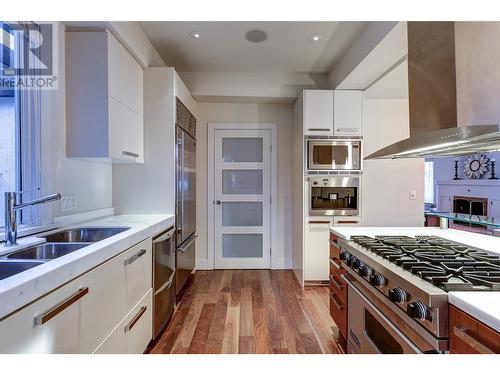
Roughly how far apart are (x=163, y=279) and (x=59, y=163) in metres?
1.17

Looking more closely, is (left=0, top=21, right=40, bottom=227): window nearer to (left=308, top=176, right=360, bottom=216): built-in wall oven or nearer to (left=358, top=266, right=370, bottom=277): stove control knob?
(left=358, top=266, right=370, bottom=277): stove control knob

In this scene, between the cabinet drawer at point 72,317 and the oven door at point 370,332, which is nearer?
the cabinet drawer at point 72,317

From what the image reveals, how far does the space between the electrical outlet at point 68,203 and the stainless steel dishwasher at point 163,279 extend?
678 millimetres

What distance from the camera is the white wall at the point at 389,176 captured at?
3564mm

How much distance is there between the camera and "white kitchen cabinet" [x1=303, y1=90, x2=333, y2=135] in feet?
11.1

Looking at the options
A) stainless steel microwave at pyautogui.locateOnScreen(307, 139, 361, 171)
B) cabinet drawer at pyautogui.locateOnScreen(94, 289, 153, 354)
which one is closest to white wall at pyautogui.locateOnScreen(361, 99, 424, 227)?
stainless steel microwave at pyautogui.locateOnScreen(307, 139, 361, 171)

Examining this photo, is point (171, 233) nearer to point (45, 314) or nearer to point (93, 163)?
point (93, 163)

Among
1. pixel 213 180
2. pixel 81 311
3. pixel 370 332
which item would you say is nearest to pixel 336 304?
pixel 370 332

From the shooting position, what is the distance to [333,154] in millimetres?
3402

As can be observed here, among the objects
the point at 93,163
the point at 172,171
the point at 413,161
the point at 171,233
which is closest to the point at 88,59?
the point at 93,163

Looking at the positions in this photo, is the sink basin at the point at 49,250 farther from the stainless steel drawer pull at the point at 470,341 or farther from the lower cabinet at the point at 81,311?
the stainless steel drawer pull at the point at 470,341

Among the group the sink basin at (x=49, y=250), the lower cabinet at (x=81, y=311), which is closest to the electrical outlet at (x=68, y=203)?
the sink basin at (x=49, y=250)

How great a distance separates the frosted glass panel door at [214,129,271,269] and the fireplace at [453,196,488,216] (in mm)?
2403

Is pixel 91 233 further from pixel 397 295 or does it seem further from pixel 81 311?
pixel 397 295
